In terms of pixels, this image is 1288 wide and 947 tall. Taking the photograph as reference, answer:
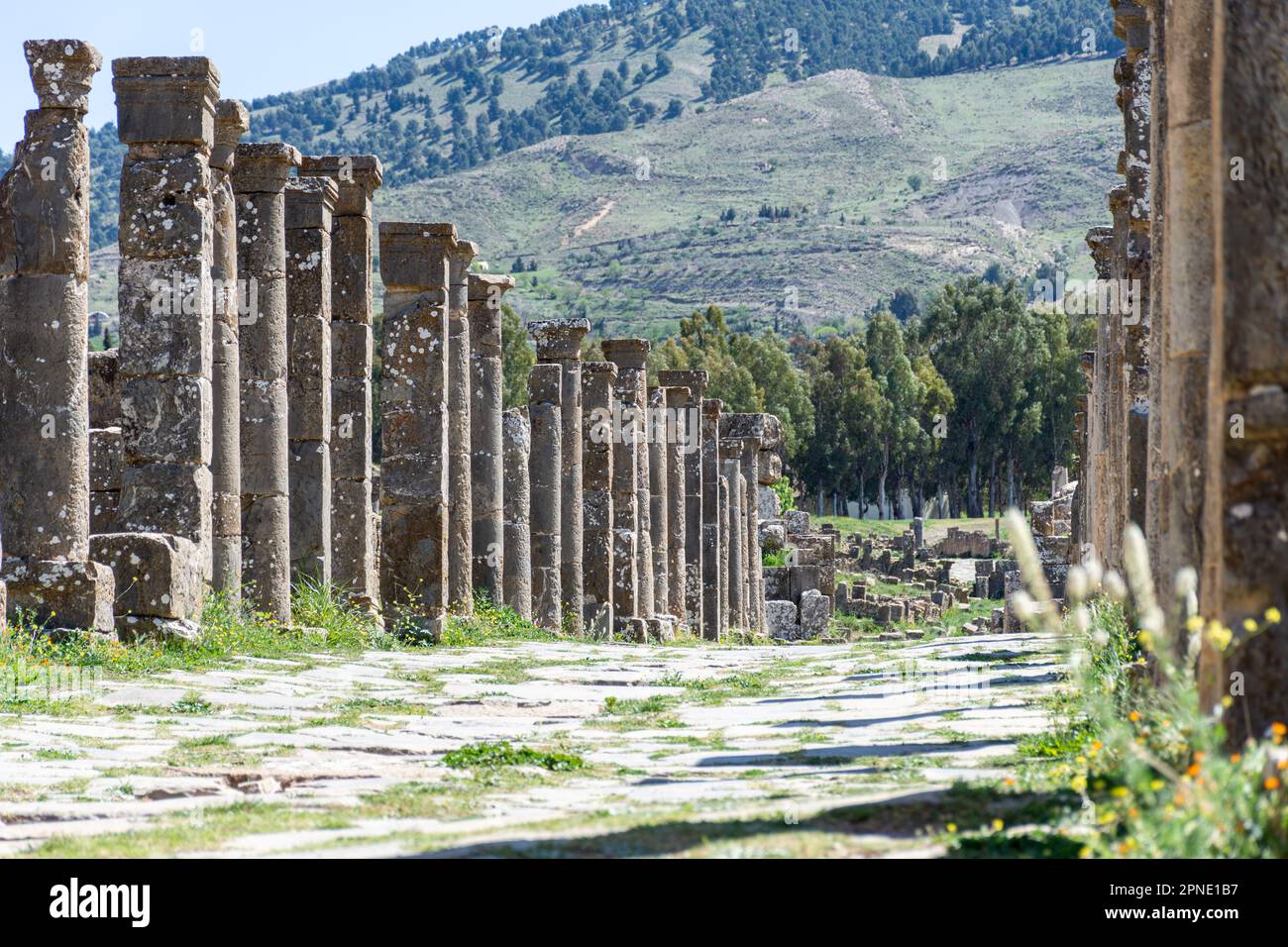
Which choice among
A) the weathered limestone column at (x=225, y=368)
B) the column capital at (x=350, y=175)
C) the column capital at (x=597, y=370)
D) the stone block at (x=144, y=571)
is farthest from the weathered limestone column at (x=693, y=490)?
the stone block at (x=144, y=571)

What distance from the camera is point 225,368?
16.3 m

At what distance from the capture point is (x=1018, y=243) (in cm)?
15450

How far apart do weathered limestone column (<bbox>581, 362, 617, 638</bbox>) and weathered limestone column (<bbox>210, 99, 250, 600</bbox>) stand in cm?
921

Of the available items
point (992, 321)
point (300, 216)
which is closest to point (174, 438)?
point (300, 216)

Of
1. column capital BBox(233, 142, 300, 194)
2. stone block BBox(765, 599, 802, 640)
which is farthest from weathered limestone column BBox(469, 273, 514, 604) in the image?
stone block BBox(765, 599, 802, 640)

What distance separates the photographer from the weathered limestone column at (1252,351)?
17.3 ft

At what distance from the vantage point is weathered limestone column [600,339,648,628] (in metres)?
26.1

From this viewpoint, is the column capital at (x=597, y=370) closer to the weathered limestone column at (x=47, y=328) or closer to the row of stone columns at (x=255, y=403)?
the row of stone columns at (x=255, y=403)

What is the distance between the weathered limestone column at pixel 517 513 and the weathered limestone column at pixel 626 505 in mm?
2734

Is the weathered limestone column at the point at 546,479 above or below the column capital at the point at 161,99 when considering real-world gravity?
below

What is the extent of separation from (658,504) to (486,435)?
28.2 ft

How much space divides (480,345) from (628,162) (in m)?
176

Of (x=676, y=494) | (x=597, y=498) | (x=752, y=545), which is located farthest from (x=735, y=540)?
(x=597, y=498)

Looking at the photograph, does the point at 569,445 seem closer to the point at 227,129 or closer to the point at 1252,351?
the point at 227,129
